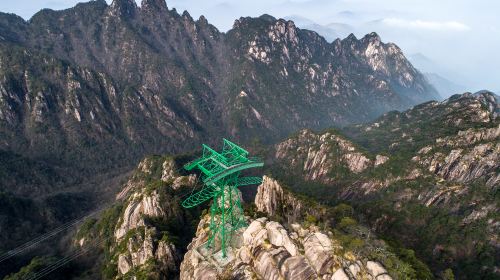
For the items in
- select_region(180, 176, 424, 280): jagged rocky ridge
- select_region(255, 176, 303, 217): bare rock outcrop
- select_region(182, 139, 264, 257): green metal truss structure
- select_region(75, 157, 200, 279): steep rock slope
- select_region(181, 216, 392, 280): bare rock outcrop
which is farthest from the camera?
select_region(255, 176, 303, 217): bare rock outcrop

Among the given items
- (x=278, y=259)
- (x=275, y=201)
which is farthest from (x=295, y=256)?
(x=275, y=201)

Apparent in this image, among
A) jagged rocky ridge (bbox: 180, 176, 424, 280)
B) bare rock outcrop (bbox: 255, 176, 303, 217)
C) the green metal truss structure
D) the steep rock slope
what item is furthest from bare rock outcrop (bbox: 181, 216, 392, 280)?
bare rock outcrop (bbox: 255, 176, 303, 217)

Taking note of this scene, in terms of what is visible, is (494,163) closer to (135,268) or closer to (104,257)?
(135,268)

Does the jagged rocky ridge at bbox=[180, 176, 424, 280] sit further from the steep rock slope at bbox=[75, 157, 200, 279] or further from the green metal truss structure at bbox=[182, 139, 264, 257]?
the steep rock slope at bbox=[75, 157, 200, 279]

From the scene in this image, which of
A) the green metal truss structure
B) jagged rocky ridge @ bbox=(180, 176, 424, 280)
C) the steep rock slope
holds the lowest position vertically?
the steep rock slope

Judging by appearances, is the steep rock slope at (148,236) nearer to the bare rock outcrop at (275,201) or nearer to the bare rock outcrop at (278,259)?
the bare rock outcrop at (278,259)

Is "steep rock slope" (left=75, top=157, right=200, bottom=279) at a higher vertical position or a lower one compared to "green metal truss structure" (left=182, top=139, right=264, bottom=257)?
lower

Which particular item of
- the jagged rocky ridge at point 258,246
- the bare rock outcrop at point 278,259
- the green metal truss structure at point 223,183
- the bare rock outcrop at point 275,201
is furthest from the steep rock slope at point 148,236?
the bare rock outcrop at point 275,201

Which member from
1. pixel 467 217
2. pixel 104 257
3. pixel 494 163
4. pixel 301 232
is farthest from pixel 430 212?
pixel 104 257
